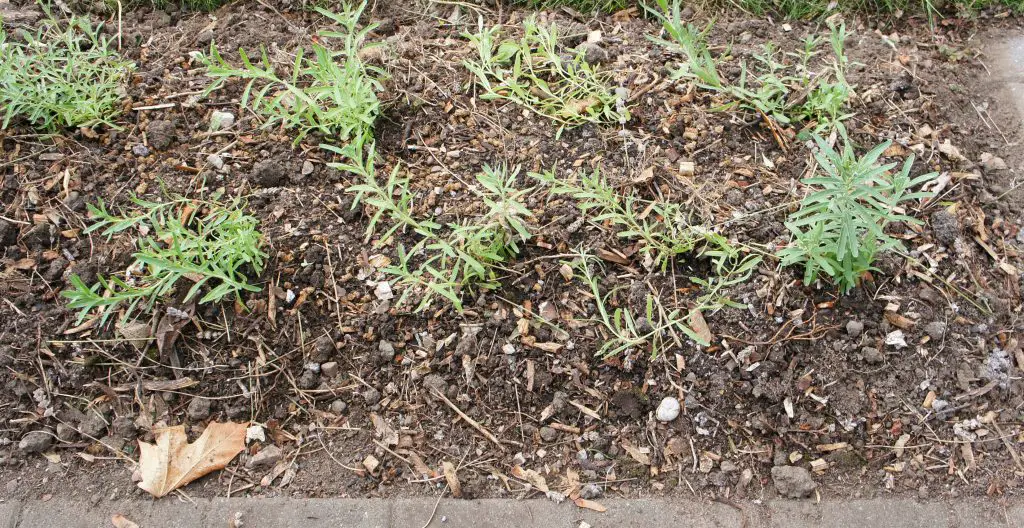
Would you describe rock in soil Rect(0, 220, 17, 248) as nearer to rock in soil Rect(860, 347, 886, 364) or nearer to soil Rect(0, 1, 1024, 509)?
soil Rect(0, 1, 1024, 509)

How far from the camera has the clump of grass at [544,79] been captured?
9.26 feet

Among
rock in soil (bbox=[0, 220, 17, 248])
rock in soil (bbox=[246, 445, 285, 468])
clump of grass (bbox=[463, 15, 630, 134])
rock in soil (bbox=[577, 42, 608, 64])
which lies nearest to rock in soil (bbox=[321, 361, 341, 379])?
rock in soil (bbox=[246, 445, 285, 468])

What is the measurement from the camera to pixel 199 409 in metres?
2.39

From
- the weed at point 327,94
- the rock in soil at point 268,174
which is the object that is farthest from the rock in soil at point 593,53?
the rock in soil at point 268,174

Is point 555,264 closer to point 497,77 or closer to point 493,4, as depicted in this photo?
point 497,77

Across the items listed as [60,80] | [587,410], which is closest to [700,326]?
[587,410]

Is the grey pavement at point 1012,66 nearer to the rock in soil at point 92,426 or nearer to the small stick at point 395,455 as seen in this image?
the small stick at point 395,455

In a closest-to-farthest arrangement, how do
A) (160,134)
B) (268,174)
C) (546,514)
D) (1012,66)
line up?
(546,514)
(268,174)
(160,134)
(1012,66)

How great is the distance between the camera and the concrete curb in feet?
7.18

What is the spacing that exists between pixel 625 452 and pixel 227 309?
56.3 inches

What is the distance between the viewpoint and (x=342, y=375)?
8.00 ft

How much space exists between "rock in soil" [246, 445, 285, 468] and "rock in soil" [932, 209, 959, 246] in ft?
7.81

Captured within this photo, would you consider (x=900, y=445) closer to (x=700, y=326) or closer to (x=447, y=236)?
(x=700, y=326)

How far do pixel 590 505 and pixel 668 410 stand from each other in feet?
1.27
